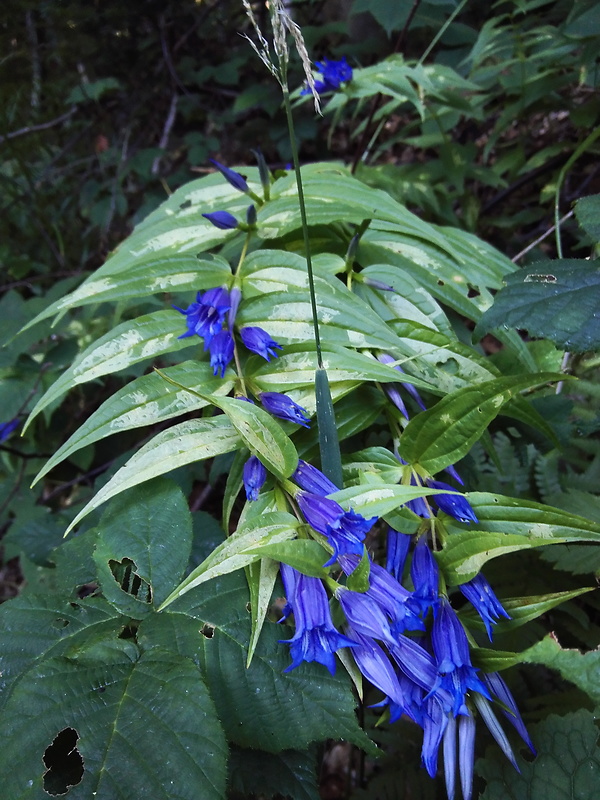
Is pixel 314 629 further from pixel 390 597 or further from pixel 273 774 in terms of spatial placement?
pixel 273 774

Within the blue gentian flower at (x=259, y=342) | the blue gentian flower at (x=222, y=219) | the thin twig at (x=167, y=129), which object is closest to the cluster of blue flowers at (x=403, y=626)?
the blue gentian flower at (x=259, y=342)

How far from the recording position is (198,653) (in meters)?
0.68

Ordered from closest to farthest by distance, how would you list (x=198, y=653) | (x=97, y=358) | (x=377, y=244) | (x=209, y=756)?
1. (x=209, y=756)
2. (x=198, y=653)
3. (x=97, y=358)
4. (x=377, y=244)

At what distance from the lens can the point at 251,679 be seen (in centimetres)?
67

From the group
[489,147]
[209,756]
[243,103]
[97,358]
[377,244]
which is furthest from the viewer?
[243,103]

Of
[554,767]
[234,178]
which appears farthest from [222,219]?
[554,767]

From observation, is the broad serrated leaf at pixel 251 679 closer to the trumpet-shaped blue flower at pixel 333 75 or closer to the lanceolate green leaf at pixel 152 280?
the lanceolate green leaf at pixel 152 280

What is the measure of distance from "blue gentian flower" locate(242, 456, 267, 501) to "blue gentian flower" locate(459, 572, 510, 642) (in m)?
0.28

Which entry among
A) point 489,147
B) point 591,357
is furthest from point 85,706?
point 489,147

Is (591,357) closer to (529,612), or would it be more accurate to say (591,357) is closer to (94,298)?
(529,612)

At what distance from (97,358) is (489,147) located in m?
1.62

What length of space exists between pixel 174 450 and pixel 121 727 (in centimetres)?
31

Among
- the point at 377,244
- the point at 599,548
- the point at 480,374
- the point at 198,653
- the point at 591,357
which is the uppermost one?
the point at 377,244

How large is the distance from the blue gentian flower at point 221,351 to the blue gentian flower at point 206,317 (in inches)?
0.5
